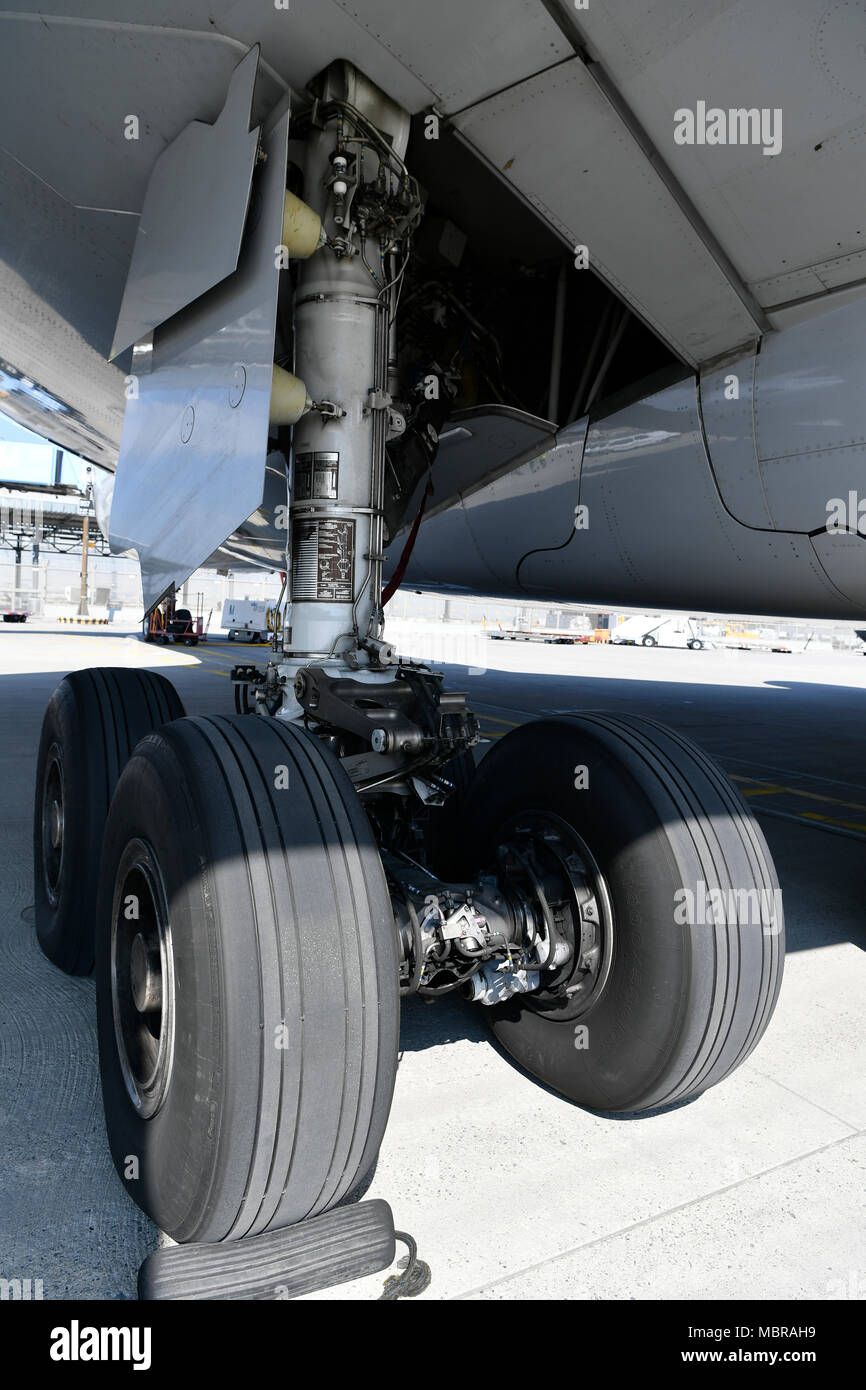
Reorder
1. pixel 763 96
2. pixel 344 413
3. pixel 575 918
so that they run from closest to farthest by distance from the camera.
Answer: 1. pixel 575 918
2. pixel 763 96
3. pixel 344 413

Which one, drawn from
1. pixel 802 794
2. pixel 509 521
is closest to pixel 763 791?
pixel 802 794

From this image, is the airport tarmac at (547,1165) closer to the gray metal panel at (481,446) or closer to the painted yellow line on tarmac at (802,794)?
the gray metal panel at (481,446)

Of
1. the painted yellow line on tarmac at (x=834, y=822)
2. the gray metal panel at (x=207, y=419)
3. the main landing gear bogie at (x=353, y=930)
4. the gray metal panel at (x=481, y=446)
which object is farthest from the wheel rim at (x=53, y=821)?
the painted yellow line on tarmac at (x=834, y=822)

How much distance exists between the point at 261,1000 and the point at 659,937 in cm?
96

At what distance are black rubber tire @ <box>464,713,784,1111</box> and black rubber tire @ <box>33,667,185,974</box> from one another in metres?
1.43

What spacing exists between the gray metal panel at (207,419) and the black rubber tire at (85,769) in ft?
1.82

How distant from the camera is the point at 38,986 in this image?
109 inches

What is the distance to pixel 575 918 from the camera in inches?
85.7

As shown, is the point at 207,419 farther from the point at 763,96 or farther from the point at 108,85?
the point at 763,96

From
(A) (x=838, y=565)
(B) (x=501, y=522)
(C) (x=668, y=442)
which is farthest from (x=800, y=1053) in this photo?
(B) (x=501, y=522)

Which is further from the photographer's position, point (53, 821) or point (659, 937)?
point (53, 821)

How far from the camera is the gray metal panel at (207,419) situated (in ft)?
7.41

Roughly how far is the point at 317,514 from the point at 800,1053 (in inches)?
86.2
